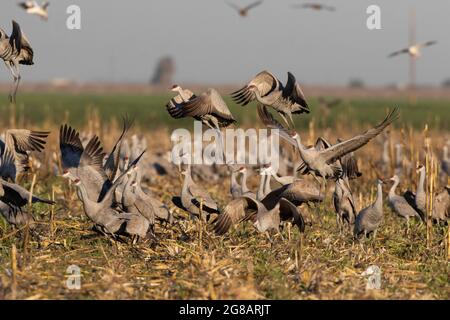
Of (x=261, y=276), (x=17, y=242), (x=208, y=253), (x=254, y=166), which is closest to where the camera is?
(x=261, y=276)

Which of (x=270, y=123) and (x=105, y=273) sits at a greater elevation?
(x=270, y=123)

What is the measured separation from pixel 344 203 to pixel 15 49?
411cm

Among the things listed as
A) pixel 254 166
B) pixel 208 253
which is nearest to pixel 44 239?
pixel 208 253

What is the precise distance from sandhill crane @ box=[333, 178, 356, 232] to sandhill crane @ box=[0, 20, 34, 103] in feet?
12.4

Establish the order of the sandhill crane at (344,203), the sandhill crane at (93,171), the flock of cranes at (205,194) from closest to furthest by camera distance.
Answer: the flock of cranes at (205,194)
the sandhill crane at (93,171)
the sandhill crane at (344,203)

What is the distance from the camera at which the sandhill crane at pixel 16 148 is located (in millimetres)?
9039

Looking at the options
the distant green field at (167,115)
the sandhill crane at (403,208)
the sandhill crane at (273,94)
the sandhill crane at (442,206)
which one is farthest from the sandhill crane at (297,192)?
the distant green field at (167,115)

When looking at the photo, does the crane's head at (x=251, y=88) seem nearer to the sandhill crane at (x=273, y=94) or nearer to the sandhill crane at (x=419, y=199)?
the sandhill crane at (x=273, y=94)

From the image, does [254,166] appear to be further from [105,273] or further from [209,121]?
[105,273]

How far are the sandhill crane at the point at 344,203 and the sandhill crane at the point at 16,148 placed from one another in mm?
3431

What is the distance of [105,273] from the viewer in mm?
7246

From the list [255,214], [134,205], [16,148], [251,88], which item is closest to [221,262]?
[255,214]
